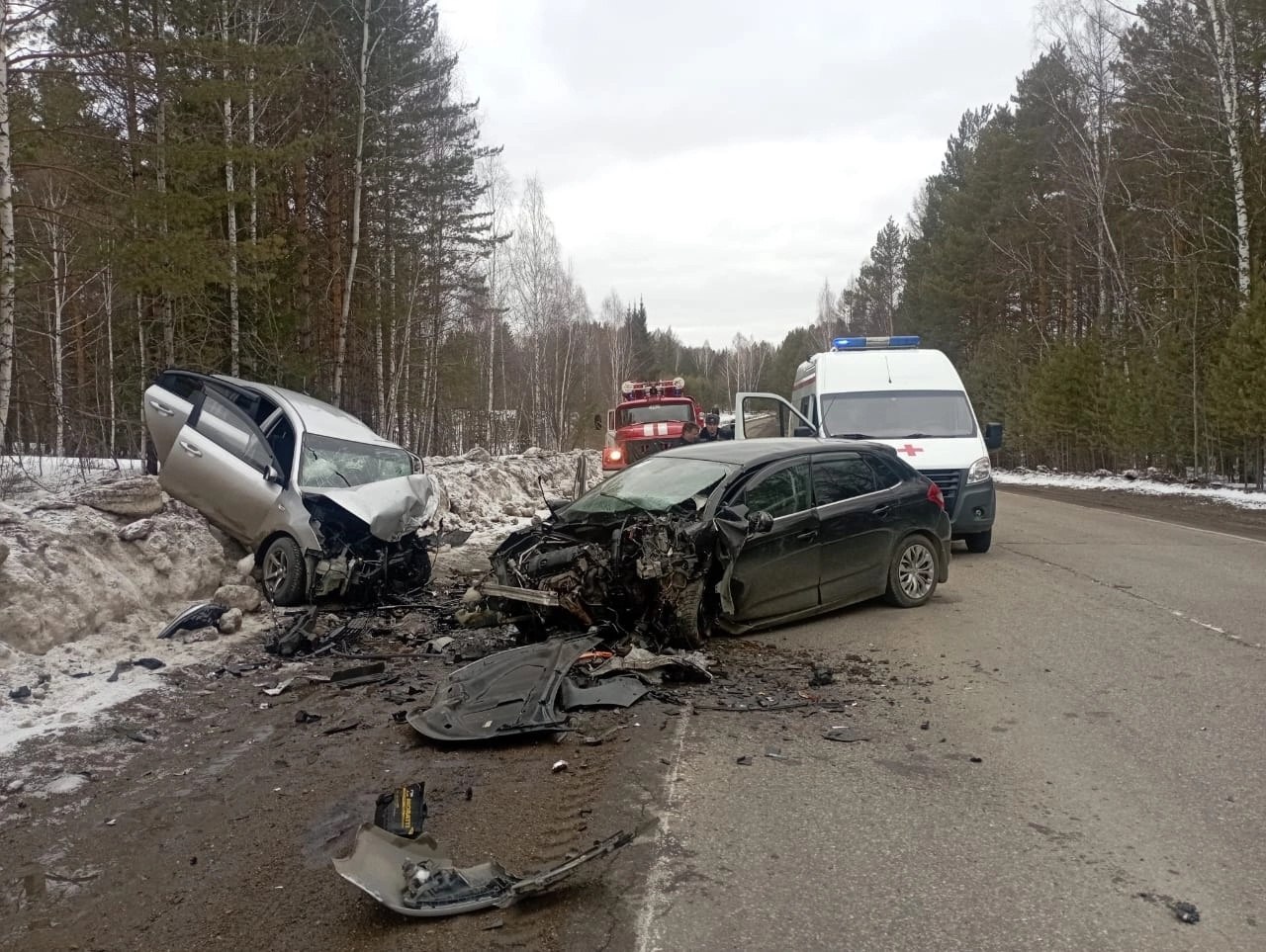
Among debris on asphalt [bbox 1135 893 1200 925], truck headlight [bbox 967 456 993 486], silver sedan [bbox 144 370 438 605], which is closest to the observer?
debris on asphalt [bbox 1135 893 1200 925]

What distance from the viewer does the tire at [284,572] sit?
8.45 metres

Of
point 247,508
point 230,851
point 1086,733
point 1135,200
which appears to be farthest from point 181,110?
point 1135,200

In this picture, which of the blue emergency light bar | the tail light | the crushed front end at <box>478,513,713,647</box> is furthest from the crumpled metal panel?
the blue emergency light bar

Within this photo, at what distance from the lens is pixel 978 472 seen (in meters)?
10.9

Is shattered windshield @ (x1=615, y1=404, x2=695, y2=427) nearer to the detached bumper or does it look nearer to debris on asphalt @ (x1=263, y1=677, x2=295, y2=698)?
the detached bumper

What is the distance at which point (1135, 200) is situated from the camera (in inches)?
1141

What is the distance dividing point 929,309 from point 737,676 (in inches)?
1873

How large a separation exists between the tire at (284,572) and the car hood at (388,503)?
555 millimetres

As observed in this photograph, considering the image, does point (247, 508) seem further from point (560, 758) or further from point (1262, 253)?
point (1262, 253)

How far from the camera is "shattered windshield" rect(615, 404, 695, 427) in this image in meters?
21.8

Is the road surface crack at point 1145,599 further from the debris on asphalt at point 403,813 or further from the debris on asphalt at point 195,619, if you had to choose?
the debris on asphalt at point 195,619

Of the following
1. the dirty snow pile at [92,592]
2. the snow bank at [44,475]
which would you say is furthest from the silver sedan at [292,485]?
the snow bank at [44,475]

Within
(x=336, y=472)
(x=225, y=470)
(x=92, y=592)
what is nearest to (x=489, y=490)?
(x=336, y=472)

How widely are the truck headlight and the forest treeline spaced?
1004 centimetres
